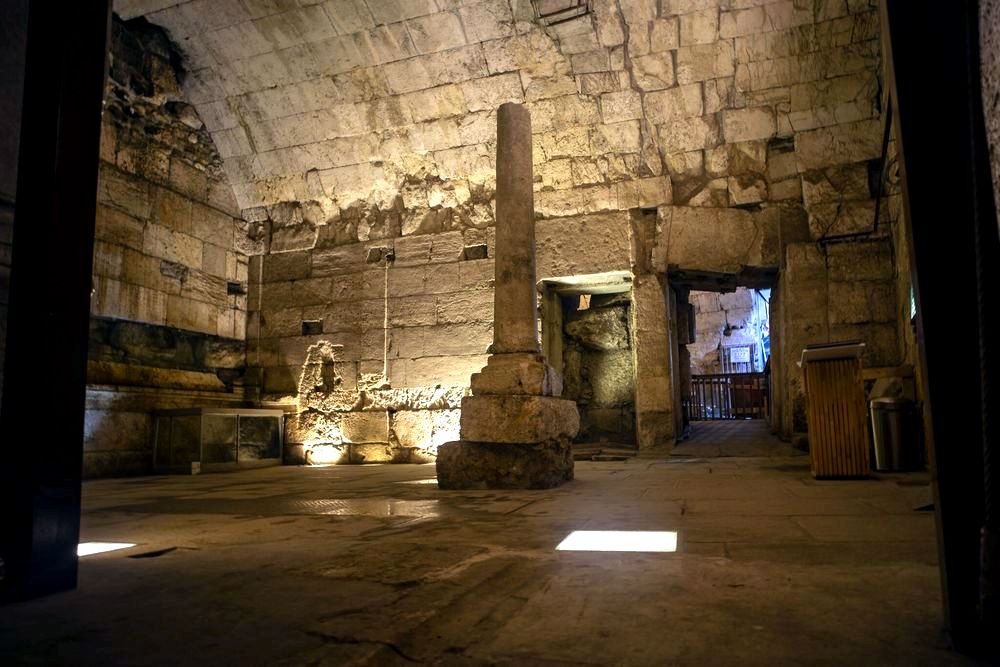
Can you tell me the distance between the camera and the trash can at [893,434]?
18.2 ft

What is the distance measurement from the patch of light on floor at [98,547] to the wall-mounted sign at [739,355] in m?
19.7

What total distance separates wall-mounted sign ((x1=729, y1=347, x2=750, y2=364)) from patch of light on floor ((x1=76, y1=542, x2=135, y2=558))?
1973cm

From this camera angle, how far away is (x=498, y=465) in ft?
16.5

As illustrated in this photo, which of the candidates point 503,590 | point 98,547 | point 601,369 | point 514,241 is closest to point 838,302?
point 601,369

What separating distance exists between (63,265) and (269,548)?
4.51 ft

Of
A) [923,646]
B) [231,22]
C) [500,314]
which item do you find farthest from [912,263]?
[231,22]

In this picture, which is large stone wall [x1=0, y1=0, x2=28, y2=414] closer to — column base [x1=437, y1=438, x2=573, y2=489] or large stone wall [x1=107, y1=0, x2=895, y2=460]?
column base [x1=437, y1=438, x2=573, y2=489]

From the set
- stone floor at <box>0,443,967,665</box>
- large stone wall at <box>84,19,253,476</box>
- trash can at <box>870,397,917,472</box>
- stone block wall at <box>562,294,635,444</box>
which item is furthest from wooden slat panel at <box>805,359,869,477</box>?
large stone wall at <box>84,19,253,476</box>

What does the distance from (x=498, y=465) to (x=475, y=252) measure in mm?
4326

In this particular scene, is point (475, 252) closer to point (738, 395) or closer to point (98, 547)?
point (98, 547)

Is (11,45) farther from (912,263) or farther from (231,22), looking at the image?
(231,22)

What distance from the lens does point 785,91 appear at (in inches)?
292

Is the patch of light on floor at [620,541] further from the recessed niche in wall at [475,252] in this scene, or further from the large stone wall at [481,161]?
the recessed niche in wall at [475,252]

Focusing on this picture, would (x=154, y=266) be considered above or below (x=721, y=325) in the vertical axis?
below
